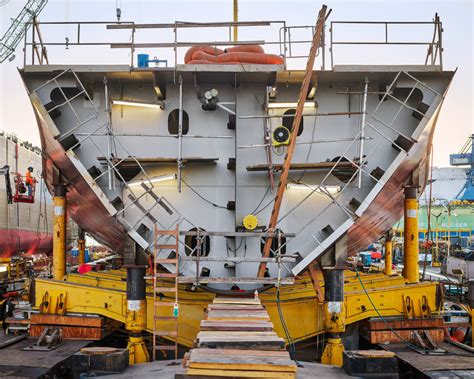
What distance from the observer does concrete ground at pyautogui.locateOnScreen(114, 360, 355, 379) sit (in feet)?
28.6

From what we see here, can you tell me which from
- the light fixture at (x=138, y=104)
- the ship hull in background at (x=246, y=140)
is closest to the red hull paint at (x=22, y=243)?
the ship hull in background at (x=246, y=140)

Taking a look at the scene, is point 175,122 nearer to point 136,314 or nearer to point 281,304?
point 136,314

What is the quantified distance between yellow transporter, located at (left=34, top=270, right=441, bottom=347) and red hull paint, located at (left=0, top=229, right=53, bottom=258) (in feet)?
74.9

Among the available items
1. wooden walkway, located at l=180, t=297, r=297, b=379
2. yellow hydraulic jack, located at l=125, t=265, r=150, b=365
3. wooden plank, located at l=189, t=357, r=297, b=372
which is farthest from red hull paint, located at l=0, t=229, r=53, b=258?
wooden plank, located at l=189, t=357, r=297, b=372

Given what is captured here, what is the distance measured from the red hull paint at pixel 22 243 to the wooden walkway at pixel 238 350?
91.6 feet

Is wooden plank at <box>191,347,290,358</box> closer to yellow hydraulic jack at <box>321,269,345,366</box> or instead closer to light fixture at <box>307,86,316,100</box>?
yellow hydraulic jack at <box>321,269,345,366</box>

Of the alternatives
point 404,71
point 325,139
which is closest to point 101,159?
point 325,139

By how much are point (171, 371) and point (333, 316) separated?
356 centimetres

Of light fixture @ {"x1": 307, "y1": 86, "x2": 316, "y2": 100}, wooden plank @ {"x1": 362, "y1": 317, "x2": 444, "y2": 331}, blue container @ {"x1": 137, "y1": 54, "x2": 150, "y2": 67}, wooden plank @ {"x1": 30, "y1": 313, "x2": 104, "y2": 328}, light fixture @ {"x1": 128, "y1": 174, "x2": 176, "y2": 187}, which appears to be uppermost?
blue container @ {"x1": 137, "y1": 54, "x2": 150, "y2": 67}

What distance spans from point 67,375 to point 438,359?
6.94 m

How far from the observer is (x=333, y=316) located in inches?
404

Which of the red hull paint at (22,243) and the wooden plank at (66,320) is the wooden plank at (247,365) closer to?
the wooden plank at (66,320)

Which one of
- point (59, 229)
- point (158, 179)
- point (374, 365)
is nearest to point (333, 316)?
point (374, 365)

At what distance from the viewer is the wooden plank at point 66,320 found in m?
10.8
